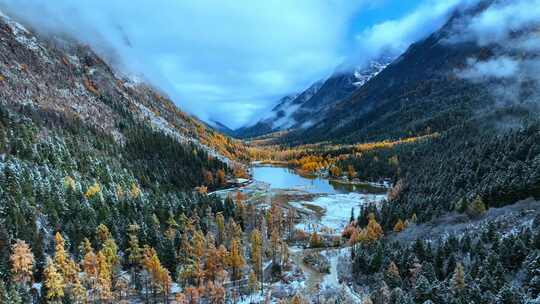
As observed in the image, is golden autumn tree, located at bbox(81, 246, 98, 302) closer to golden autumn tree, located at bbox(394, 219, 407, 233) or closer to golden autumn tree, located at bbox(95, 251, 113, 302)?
golden autumn tree, located at bbox(95, 251, 113, 302)

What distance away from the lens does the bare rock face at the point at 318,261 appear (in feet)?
345

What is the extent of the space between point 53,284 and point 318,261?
6517 cm

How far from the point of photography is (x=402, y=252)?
3748 inches

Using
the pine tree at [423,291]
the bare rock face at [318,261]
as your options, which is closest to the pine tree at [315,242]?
the bare rock face at [318,261]

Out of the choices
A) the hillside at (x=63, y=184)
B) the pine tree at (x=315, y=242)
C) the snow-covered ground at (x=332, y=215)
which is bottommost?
the pine tree at (x=315, y=242)

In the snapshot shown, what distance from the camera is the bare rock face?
105250mm

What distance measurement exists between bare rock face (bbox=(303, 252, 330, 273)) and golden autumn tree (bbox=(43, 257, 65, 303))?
61529mm

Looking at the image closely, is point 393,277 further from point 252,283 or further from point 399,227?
point 399,227

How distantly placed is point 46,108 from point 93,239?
101 meters

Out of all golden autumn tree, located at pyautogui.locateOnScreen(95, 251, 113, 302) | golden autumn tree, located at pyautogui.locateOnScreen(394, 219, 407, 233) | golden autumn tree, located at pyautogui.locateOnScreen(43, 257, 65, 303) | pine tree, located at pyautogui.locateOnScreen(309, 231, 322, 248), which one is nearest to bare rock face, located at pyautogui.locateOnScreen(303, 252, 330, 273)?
pine tree, located at pyautogui.locateOnScreen(309, 231, 322, 248)

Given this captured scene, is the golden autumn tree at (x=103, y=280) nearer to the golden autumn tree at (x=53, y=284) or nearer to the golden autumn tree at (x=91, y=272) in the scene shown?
the golden autumn tree at (x=91, y=272)

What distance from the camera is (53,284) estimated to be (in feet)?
252

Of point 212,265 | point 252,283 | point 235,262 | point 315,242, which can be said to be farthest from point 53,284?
point 315,242

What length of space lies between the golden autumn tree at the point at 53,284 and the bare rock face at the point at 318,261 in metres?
61.5
